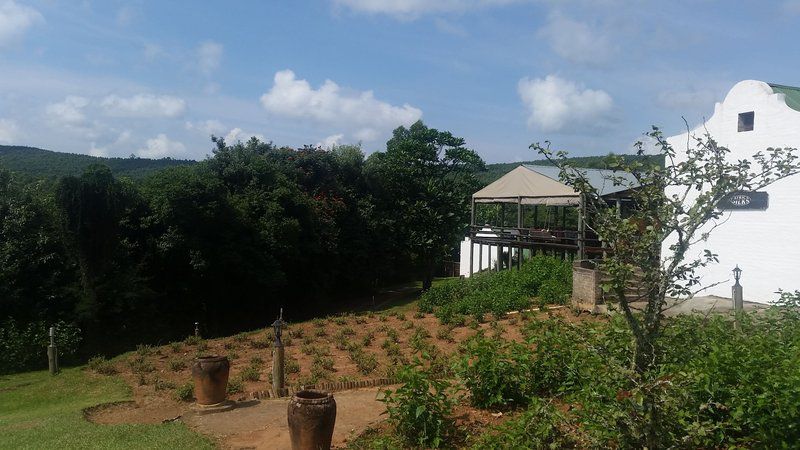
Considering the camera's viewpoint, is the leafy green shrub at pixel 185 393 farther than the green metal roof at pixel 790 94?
No

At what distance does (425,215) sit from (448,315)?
14.9 metres

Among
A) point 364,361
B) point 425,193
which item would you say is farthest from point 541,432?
point 425,193

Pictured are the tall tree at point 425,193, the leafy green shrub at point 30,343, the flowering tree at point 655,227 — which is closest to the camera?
the flowering tree at point 655,227

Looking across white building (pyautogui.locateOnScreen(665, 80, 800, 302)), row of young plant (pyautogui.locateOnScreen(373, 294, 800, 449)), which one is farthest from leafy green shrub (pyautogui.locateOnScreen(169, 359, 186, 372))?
white building (pyautogui.locateOnScreen(665, 80, 800, 302))

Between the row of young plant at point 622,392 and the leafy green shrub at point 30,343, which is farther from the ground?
the row of young plant at point 622,392

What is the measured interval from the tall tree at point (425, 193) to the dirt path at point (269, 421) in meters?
19.2

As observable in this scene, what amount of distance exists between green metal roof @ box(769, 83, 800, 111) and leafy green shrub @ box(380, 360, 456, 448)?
10.3 meters

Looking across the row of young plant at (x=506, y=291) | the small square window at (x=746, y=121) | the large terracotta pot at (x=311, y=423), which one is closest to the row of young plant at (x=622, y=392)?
the large terracotta pot at (x=311, y=423)

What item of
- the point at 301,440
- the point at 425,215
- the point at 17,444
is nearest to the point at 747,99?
the point at 301,440

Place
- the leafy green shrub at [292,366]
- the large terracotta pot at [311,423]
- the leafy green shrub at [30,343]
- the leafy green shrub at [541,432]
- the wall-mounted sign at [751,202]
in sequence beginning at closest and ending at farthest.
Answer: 1. the leafy green shrub at [541,432]
2. the large terracotta pot at [311,423]
3. the leafy green shrub at [292,366]
4. the wall-mounted sign at [751,202]
5. the leafy green shrub at [30,343]

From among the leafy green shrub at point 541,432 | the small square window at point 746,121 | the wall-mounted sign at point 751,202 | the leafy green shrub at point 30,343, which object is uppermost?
the small square window at point 746,121

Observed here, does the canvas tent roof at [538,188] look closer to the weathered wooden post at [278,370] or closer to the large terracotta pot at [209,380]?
the weathered wooden post at [278,370]

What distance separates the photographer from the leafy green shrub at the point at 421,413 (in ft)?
18.9

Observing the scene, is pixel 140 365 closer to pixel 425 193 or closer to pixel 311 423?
pixel 311 423
